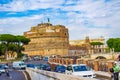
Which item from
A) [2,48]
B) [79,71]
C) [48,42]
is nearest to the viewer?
[79,71]

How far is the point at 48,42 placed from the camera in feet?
494

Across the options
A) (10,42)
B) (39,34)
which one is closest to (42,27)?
(39,34)

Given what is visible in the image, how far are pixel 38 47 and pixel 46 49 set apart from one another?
4.48m

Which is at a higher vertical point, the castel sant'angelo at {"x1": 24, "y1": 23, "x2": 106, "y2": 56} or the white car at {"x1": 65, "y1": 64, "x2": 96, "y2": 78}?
the castel sant'angelo at {"x1": 24, "y1": 23, "x2": 106, "y2": 56}

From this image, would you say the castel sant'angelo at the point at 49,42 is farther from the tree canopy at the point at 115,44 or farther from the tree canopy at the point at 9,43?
the tree canopy at the point at 9,43

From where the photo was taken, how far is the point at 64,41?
154 meters

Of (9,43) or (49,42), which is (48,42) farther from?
(9,43)

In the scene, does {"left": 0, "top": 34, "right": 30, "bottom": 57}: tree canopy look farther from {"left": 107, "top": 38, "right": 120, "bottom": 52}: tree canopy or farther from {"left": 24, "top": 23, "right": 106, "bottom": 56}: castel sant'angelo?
{"left": 107, "top": 38, "right": 120, "bottom": 52}: tree canopy

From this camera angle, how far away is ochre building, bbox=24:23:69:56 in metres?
148

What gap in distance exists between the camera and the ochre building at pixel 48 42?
148 m

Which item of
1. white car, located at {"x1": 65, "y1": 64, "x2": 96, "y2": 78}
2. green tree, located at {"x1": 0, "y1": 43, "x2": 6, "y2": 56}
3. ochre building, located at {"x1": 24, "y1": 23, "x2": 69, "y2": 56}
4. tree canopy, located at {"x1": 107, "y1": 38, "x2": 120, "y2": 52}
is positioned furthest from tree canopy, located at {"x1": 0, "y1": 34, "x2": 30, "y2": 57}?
white car, located at {"x1": 65, "y1": 64, "x2": 96, "y2": 78}

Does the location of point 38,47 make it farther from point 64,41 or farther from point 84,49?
point 84,49

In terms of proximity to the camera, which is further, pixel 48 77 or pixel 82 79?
pixel 48 77

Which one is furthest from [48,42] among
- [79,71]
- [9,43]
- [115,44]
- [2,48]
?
[79,71]
